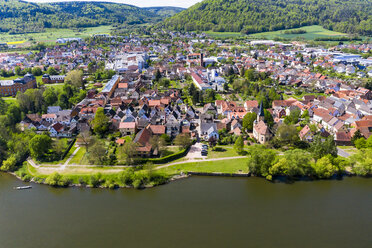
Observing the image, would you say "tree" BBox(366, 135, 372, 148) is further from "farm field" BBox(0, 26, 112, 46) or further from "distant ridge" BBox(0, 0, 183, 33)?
"distant ridge" BBox(0, 0, 183, 33)

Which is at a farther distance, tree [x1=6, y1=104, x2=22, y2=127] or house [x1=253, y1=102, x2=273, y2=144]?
tree [x1=6, y1=104, x2=22, y2=127]

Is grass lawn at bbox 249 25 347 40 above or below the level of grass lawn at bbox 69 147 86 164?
above

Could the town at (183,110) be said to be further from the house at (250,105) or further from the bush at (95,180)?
the bush at (95,180)

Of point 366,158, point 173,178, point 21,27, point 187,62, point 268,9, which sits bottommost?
point 173,178

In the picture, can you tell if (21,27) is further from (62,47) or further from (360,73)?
(360,73)

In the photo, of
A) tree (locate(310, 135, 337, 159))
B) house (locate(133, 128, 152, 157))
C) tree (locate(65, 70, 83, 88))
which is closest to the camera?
tree (locate(310, 135, 337, 159))

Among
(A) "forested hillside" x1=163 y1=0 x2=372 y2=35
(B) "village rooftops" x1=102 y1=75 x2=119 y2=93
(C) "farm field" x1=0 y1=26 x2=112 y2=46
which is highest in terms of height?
(A) "forested hillside" x1=163 y1=0 x2=372 y2=35

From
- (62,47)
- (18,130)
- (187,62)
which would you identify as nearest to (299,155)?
(18,130)

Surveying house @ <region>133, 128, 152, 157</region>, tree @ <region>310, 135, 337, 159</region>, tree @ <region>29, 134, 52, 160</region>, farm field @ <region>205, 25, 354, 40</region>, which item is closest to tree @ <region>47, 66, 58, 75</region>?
tree @ <region>29, 134, 52, 160</region>
